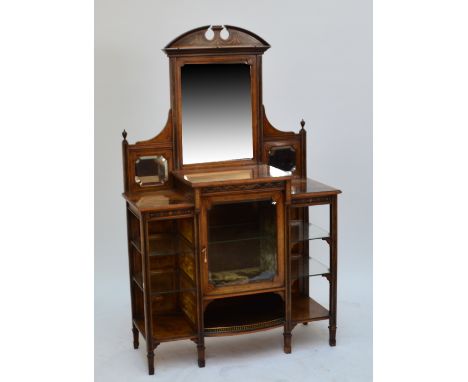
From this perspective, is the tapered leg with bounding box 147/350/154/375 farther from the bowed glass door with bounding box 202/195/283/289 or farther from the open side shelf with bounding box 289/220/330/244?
the open side shelf with bounding box 289/220/330/244

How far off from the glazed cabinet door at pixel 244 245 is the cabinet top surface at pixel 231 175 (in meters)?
0.10

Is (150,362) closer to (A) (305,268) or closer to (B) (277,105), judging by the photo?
(A) (305,268)

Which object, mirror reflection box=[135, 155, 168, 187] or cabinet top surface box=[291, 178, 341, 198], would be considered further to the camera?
mirror reflection box=[135, 155, 168, 187]

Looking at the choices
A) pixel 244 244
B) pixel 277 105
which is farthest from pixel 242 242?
pixel 277 105

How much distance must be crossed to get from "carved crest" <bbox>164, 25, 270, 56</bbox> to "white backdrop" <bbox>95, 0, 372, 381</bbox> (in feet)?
3.09

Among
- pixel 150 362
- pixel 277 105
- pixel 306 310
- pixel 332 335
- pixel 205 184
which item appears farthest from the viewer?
pixel 277 105

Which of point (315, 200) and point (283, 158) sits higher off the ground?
point (283, 158)

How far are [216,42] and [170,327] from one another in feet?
5.44

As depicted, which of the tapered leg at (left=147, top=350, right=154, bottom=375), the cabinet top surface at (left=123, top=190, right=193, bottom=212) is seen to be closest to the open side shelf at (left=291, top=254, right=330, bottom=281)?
the cabinet top surface at (left=123, top=190, right=193, bottom=212)

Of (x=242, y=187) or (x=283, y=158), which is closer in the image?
(x=242, y=187)

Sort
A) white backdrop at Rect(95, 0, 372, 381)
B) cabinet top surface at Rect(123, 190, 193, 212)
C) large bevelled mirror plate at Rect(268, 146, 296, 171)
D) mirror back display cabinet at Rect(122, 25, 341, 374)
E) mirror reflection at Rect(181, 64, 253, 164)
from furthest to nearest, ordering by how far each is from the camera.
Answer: white backdrop at Rect(95, 0, 372, 381) < large bevelled mirror plate at Rect(268, 146, 296, 171) < mirror reflection at Rect(181, 64, 253, 164) < mirror back display cabinet at Rect(122, 25, 341, 374) < cabinet top surface at Rect(123, 190, 193, 212)

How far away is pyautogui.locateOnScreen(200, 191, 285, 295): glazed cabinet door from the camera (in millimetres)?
5277

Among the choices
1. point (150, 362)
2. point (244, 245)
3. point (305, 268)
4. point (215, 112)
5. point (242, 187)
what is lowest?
point (150, 362)

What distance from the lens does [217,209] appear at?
5.36 m
